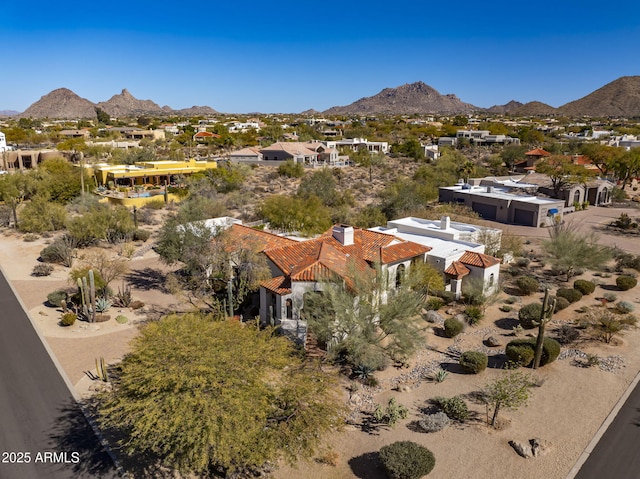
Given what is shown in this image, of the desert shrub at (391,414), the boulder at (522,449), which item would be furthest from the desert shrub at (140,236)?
the boulder at (522,449)

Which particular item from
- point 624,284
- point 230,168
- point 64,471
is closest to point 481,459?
point 64,471

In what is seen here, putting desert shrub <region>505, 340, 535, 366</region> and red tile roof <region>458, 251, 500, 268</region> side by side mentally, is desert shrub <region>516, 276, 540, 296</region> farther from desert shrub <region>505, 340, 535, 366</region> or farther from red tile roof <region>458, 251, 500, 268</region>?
desert shrub <region>505, 340, 535, 366</region>

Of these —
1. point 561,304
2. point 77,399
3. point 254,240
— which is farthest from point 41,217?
point 561,304

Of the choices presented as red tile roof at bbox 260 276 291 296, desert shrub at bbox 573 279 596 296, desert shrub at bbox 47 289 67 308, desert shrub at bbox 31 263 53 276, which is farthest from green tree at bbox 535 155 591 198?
desert shrub at bbox 31 263 53 276

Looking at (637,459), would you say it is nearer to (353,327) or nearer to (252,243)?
(353,327)

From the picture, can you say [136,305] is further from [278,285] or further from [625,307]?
[625,307]
